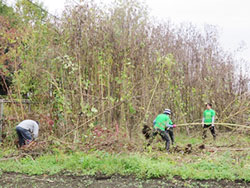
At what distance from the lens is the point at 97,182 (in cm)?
579

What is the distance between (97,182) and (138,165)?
1.01 metres

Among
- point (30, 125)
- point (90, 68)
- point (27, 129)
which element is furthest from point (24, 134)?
point (90, 68)

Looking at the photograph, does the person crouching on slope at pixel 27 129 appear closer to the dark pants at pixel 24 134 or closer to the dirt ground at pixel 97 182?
the dark pants at pixel 24 134

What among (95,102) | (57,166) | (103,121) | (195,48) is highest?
(195,48)

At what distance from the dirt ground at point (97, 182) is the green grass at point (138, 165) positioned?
18cm

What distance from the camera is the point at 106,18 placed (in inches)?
383

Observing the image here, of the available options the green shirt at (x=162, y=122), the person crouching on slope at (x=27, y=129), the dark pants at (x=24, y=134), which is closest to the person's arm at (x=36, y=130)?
the person crouching on slope at (x=27, y=129)

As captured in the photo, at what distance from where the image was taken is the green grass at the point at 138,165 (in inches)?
235

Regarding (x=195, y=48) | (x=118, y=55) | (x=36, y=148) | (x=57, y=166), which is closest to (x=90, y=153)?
(x=57, y=166)

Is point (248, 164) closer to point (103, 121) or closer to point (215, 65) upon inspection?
point (103, 121)

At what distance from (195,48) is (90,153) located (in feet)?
29.5

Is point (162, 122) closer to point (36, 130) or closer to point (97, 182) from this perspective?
point (97, 182)

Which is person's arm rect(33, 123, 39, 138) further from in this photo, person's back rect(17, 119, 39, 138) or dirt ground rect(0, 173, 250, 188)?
dirt ground rect(0, 173, 250, 188)

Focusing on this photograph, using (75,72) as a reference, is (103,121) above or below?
below
